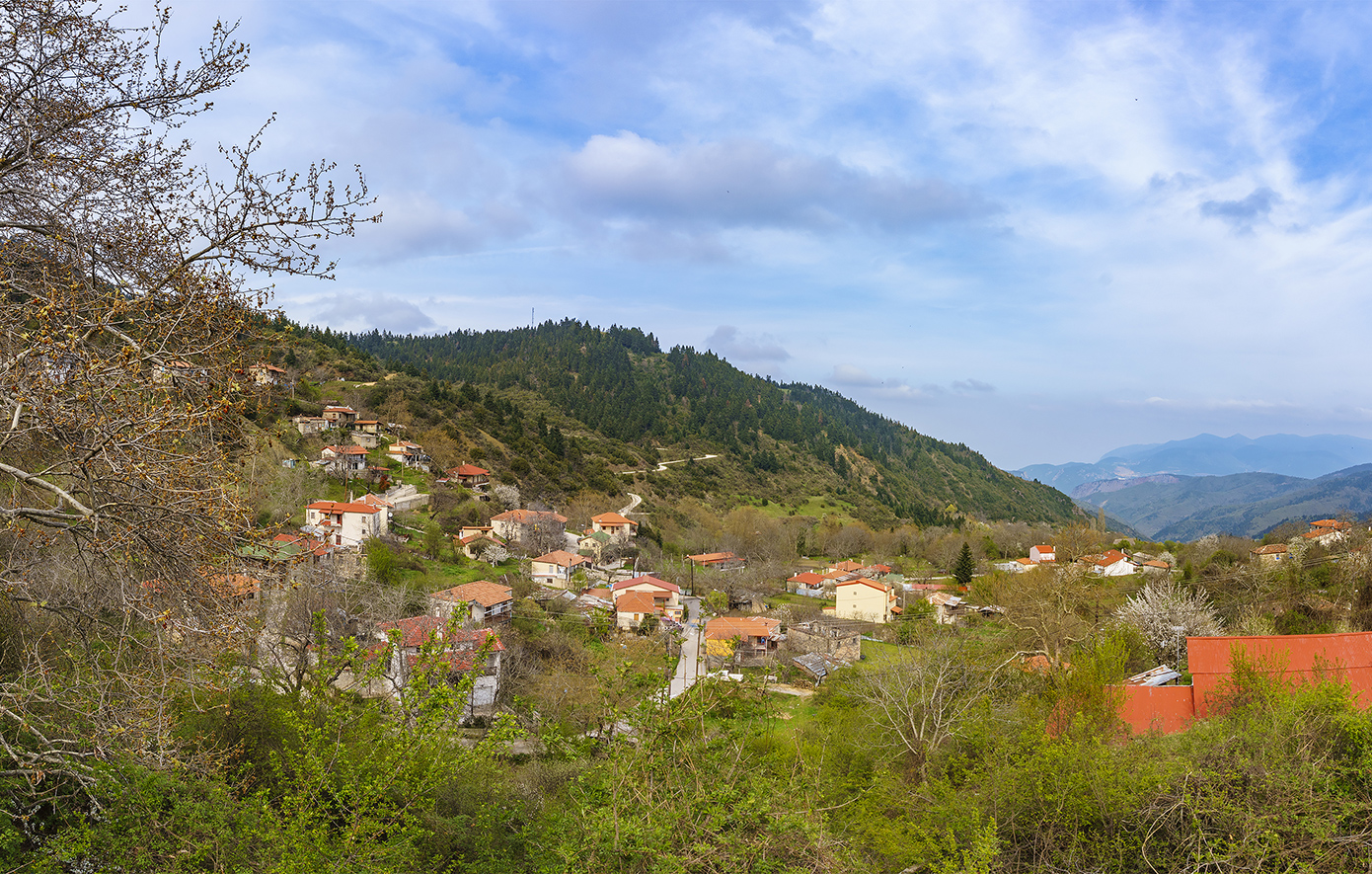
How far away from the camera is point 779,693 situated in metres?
31.3

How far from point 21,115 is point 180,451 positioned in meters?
2.86

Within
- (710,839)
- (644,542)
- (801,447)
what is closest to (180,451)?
(710,839)

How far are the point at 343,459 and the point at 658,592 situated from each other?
25.9m

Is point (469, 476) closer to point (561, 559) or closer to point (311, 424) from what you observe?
point (311, 424)

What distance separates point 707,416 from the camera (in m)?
129

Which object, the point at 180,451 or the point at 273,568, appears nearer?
the point at 180,451

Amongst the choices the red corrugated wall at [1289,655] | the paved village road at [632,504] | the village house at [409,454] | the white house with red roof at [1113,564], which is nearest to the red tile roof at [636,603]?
the red corrugated wall at [1289,655]

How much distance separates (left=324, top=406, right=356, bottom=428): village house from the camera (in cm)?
5566

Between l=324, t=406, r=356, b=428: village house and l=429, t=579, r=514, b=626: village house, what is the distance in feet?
99.4

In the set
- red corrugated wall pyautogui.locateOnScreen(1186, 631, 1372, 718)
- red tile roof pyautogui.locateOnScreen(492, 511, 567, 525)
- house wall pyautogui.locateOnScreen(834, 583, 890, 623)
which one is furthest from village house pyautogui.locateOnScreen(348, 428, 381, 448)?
red corrugated wall pyautogui.locateOnScreen(1186, 631, 1372, 718)

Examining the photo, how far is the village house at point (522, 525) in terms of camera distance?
152 feet

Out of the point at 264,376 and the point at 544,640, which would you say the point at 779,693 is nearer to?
the point at 544,640

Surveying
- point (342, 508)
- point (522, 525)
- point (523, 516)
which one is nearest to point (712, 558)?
point (523, 516)

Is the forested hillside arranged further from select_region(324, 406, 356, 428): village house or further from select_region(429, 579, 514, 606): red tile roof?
select_region(429, 579, 514, 606): red tile roof
